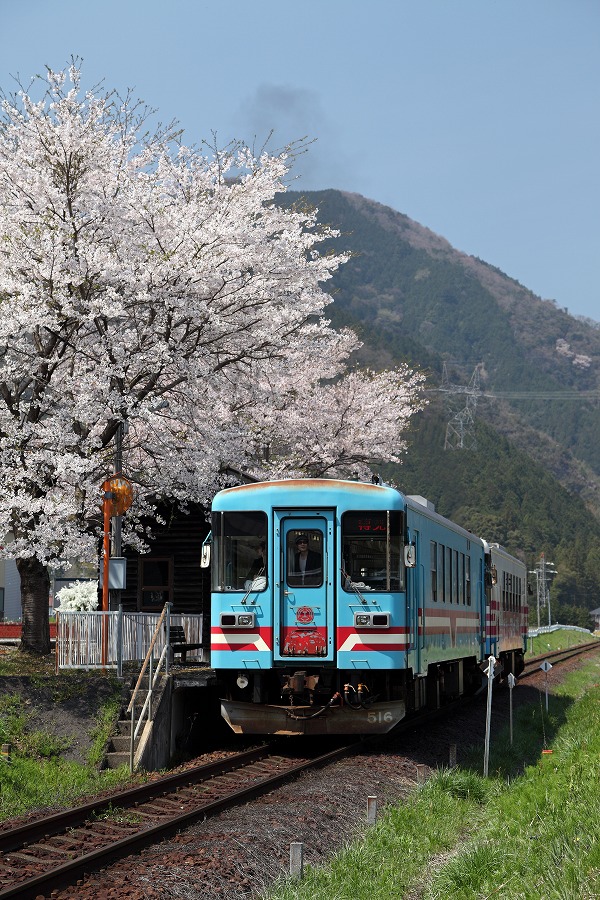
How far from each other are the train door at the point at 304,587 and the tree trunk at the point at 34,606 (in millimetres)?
7968

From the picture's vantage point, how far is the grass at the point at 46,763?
11.5 meters

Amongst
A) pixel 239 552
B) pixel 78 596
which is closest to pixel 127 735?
pixel 239 552

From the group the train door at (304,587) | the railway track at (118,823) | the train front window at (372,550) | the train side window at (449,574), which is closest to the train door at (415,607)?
the train front window at (372,550)

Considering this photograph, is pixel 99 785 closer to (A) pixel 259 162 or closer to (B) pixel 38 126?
(B) pixel 38 126

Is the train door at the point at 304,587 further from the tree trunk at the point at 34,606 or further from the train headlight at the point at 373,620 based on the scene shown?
the tree trunk at the point at 34,606

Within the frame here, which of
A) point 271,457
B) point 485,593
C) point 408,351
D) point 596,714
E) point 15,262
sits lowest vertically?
point 596,714

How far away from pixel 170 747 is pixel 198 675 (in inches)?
64.0

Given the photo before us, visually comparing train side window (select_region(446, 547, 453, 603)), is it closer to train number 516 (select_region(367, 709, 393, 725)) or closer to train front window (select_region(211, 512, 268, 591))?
→ train number 516 (select_region(367, 709, 393, 725))

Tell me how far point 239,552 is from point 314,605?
117cm

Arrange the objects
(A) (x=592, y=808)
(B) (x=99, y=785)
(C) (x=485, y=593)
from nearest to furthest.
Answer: (A) (x=592, y=808) → (B) (x=99, y=785) → (C) (x=485, y=593)

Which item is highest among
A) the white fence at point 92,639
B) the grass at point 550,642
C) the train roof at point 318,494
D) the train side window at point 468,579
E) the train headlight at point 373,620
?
the train roof at point 318,494

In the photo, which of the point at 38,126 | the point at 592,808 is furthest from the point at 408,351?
the point at 592,808

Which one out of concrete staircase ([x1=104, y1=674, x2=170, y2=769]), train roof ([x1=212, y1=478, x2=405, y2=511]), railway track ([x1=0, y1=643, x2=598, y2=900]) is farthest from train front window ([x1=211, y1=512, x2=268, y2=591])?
railway track ([x1=0, y1=643, x2=598, y2=900])

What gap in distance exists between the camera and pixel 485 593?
22.1 meters
